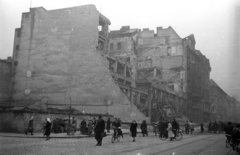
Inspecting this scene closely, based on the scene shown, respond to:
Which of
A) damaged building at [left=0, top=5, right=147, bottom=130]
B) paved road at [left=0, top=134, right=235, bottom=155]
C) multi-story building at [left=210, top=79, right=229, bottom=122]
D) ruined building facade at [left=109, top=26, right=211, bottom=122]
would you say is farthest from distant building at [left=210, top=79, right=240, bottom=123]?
paved road at [left=0, top=134, right=235, bottom=155]

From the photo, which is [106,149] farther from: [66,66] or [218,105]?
[218,105]

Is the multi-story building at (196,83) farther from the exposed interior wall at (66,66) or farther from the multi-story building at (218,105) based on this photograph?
the exposed interior wall at (66,66)

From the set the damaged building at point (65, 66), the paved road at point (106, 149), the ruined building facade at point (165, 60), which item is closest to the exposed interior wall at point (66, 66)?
the damaged building at point (65, 66)

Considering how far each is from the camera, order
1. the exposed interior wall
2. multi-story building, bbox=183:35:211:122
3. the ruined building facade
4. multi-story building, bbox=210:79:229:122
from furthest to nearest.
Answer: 1. multi-story building, bbox=210:79:229:122
2. multi-story building, bbox=183:35:211:122
3. the ruined building facade
4. the exposed interior wall

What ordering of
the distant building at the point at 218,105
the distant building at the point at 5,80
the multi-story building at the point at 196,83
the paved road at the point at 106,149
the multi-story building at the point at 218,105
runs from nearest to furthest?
1. the paved road at the point at 106,149
2. the distant building at the point at 5,80
3. the multi-story building at the point at 196,83
4. the distant building at the point at 218,105
5. the multi-story building at the point at 218,105

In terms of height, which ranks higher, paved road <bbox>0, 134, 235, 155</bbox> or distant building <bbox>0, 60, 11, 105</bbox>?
distant building <bbox>0, 60, 11, 105</bbox>

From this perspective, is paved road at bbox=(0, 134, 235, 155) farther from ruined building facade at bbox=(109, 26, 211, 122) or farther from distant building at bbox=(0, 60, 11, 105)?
ruined building facade at bbox=(109, 26, 211, 122)

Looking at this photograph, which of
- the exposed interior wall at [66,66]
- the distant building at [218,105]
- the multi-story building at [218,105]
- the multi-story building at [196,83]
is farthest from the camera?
the multi-story building at [218,105]

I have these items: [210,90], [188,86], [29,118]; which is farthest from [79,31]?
[210,90]

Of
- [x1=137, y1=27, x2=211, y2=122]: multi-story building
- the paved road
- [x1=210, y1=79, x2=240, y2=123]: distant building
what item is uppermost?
[x1=137, y1=27, x2=211, y2=122]: multi-story building

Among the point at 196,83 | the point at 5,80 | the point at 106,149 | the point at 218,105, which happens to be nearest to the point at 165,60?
the point at 196,83

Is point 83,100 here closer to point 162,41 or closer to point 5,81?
point 5,81

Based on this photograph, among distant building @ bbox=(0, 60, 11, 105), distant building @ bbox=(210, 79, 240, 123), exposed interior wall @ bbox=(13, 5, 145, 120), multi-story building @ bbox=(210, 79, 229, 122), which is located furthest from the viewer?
multi-story building @ bbox=(210, 79, 229, 122)

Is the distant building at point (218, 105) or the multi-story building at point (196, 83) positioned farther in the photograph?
the distant building at point (218, 105)
